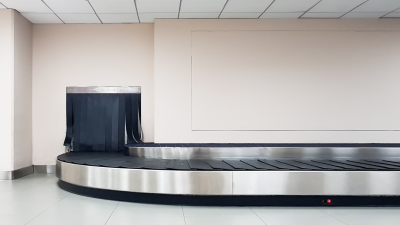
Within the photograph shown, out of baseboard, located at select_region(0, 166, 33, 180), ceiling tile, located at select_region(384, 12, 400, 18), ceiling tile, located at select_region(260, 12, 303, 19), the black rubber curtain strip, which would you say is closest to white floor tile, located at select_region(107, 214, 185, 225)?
the black rubber curtain strip

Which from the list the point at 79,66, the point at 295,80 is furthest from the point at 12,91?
the point at 295,80

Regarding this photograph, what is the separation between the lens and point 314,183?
4.22m

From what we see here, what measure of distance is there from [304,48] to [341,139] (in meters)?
2.34

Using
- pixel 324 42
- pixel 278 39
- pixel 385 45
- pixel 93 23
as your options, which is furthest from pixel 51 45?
pixel 385 45

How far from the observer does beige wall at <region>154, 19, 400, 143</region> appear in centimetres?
699

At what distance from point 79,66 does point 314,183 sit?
601 centimetres

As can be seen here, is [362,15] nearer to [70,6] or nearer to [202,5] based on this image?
[202,5]

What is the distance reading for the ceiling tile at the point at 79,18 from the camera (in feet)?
22.0

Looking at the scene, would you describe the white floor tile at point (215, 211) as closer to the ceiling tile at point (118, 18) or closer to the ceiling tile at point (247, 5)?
the ceiling tile at point (247, 5)

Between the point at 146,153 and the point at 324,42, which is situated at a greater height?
the point at 324,42

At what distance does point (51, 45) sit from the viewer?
24.1 ft

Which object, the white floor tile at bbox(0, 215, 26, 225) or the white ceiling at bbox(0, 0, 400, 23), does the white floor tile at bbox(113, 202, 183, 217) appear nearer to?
the white floor tile at bbox(0, 215, 26, 225)

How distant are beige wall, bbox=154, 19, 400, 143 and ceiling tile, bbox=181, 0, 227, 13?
596 millimetres

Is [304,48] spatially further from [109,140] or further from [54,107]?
[54,107]
